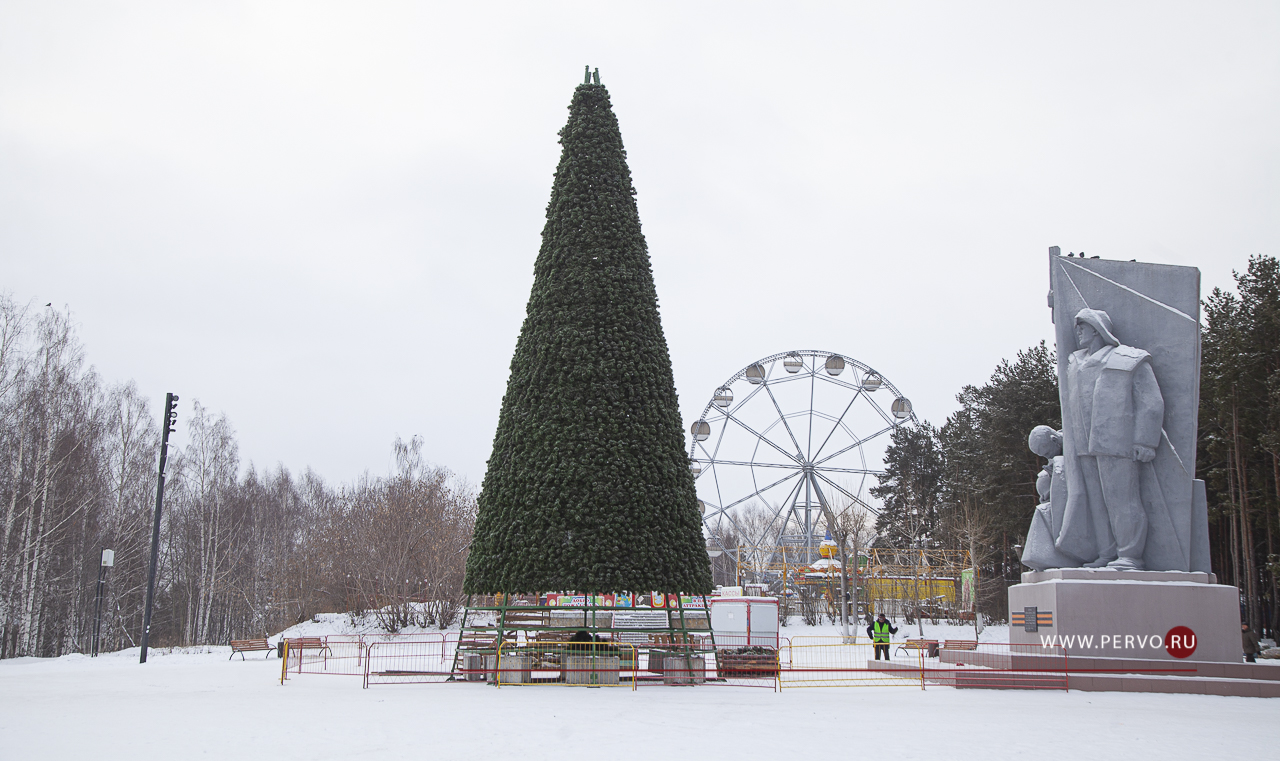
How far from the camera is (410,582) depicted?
37594 millimetres

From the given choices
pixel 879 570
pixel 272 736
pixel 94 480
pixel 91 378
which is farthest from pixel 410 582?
pixel 272 736

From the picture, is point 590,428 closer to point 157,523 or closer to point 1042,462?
point 157,523

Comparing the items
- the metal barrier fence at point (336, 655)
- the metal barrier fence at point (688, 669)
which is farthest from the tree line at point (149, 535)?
the metal barrier fence at point (688, 669)

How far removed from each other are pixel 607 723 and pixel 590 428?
6.39m

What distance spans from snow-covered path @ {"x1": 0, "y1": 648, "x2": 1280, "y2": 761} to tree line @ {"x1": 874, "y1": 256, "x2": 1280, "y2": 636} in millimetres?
19377

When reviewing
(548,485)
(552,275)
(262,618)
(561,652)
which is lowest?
(262,618)

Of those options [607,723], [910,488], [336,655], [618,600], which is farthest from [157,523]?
[910,488]

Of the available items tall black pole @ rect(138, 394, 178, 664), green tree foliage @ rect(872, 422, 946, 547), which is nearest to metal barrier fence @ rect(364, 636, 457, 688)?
tall black pole @ rect(138, 394, 178, 664)

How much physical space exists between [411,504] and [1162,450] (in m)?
30.5

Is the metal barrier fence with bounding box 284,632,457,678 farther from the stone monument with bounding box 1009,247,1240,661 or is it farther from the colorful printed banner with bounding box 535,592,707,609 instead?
the stone monument with bounding box 1009,247,1240,661

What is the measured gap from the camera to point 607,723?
10.4 meters

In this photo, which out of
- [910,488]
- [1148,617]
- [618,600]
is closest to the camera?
[1148,617]

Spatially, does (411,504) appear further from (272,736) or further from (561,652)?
(272,736)

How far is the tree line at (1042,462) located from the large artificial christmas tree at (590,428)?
20467 millimetres
